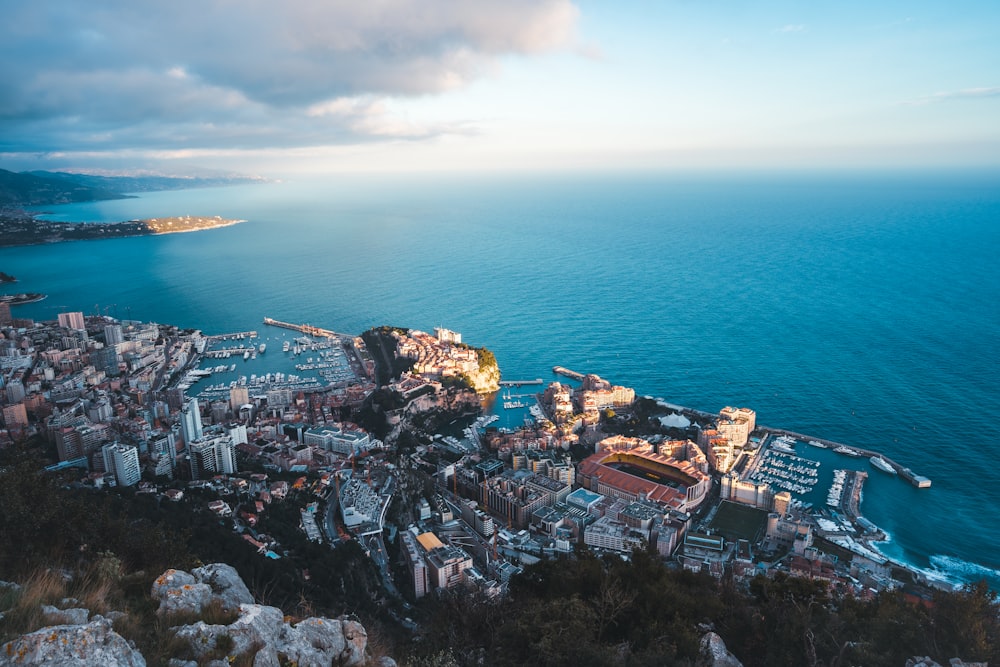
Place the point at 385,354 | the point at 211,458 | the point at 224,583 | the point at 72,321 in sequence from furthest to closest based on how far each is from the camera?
the point at 72,321, the point at 385,354, the point at 211,458, the point at 224,583

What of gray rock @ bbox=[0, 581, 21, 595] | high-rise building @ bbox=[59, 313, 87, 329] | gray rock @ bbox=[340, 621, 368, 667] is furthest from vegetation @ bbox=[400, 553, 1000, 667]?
high-rise building @ bbox=[59, 313, 87, 329]

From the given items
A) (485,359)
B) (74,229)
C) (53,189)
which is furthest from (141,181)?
(485,359)

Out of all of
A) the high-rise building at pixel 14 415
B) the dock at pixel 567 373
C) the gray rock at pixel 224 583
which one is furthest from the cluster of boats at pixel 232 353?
the gray rock at pixel 224 583

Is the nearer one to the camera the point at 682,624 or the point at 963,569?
the point at 682,624

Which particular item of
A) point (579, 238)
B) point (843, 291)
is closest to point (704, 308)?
point (843, 291)

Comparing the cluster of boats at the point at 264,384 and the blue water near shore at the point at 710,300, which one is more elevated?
the blue water near shore at the point at 710,300

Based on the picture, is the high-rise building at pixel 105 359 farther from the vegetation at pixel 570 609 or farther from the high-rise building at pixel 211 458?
the vegetation at pixel 570 609

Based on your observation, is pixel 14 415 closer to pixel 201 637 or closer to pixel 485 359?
pixel 485 359

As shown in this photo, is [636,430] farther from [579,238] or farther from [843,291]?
[579,238]
